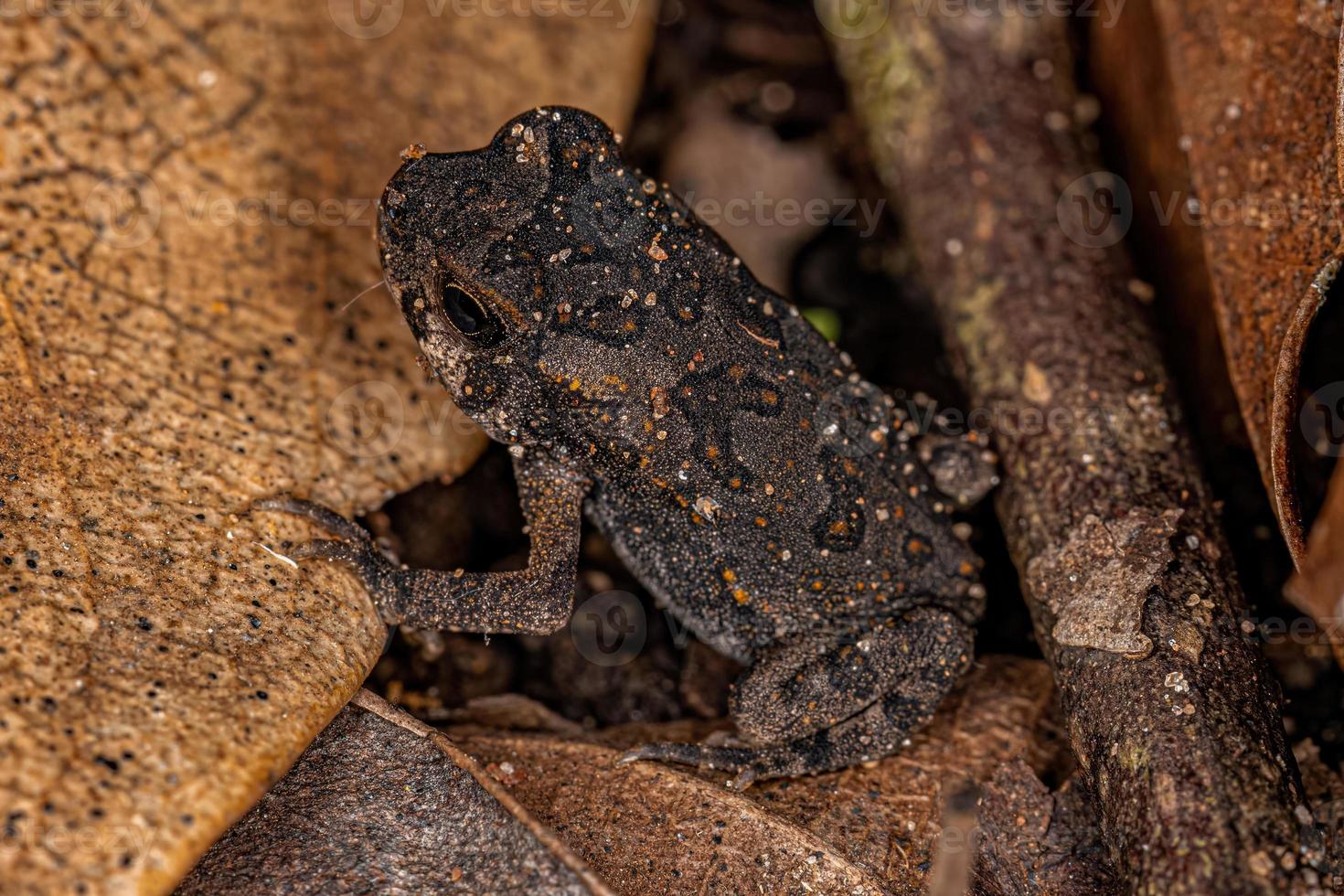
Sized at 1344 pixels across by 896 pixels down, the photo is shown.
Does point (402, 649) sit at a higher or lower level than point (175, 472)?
lower

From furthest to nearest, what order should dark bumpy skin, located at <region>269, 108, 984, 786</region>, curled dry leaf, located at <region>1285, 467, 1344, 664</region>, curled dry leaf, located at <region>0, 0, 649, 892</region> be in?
dark bumpy skin, located at <region>269, 108, 984, 786</region> < curled dry leaf, located at <region>0, 0, 649, 892</region> < curled dry leaf, located at <region>1285, 467, 1344, 664</region>

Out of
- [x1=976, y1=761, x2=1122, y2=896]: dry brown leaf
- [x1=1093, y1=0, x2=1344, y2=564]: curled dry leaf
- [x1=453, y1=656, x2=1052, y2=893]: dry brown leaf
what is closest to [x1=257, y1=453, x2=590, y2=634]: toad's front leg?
[x1=453, y1=656, x2=1052, y2=893]: dry brown leaf

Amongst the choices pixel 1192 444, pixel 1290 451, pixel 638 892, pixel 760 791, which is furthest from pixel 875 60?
pixel 638 892

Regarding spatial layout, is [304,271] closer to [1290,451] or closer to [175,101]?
[175,101]

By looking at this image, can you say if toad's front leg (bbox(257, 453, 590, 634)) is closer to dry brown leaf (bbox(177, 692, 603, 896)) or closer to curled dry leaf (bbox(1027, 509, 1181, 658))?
dry brown leaf (bbox(177, 692, 603, 896))

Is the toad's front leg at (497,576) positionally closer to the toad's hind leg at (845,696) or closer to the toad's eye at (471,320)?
the toad's eye at (471,320)
